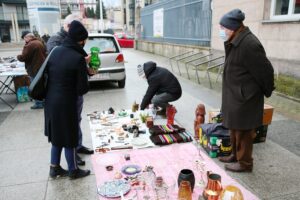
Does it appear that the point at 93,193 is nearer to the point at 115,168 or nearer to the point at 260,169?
the point at 115,168

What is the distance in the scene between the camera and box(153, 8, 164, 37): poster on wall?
17.9 m

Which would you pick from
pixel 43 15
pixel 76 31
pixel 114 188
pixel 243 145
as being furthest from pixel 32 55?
pixel 43 15

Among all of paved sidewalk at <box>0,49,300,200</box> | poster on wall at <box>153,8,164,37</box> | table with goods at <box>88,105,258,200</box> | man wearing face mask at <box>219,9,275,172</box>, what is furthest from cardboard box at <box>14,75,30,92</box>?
poster on wall at <box>153,8,164,37</box>

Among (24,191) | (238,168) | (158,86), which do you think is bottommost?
(24,191)

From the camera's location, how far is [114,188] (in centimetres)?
304

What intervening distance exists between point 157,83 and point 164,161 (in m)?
1.89

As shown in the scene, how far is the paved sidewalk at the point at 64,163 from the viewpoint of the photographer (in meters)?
3.16

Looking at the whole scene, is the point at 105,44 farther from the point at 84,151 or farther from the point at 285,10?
the point at 285,10

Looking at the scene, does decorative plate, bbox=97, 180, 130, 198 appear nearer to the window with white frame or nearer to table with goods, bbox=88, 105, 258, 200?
table with goods, bbox=88, 105, 258, 200

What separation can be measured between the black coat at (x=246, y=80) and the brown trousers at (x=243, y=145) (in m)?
0.13

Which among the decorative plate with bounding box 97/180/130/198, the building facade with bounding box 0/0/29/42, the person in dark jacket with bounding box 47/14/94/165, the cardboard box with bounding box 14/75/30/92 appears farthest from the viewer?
the building facade with bounding box 0/0/29/42

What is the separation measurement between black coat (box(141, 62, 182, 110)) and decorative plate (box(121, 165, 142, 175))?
1883 millimetres

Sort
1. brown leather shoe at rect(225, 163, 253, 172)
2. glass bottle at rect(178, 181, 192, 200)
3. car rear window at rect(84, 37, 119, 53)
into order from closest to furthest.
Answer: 1. glass bottle at rect(178, 181, 192, 200)
2. brown leather shoe at rect(225, 163, 253, 172)
3. car rear window at rect(84, 37, 119, 53)

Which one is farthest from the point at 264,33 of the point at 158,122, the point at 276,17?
the point at 158,122
